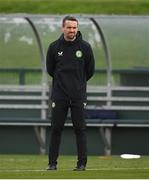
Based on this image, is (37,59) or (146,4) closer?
(37,59)

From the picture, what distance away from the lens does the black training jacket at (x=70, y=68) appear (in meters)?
15.0

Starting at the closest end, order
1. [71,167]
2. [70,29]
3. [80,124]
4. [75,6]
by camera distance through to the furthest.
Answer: [70,29], [80,124], [71,167], [75,6]

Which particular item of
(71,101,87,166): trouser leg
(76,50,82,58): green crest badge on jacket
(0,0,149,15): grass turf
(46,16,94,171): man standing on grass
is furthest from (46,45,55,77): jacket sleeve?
(0,0,149,15): grass turf

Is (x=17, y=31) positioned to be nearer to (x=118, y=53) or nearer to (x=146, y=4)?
(x=118, y=53)

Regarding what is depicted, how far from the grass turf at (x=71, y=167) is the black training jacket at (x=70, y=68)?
1.02m

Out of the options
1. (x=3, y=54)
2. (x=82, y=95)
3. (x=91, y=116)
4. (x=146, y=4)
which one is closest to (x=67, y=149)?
(x=91, y=116)

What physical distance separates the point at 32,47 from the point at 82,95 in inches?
268

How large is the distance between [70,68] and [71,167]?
2307mm

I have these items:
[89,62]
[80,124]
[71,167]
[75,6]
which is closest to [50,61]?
[89,62]

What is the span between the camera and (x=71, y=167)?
16.8 meters

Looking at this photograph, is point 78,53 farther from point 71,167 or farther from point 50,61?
point 71,167

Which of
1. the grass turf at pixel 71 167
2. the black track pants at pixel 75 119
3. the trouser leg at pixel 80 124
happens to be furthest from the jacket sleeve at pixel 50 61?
the grass turf at pixel 71 167

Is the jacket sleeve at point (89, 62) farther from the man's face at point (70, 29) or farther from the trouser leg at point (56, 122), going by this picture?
the trouser leg at point (56, 122)

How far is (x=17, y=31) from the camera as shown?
21656 mm
